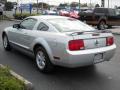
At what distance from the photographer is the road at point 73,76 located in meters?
6.07

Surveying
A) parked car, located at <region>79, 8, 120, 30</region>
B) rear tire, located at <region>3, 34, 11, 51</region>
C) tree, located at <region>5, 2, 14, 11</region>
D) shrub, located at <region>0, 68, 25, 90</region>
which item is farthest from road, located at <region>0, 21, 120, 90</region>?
tree, located at <region>5, 2, 14, 11</region>

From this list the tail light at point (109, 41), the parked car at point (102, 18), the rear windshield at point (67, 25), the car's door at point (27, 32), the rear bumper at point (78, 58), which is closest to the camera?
the rear bumper at point (78, 58)

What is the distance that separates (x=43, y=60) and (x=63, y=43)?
103cm

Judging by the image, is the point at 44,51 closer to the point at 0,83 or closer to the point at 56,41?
the point at 56,41

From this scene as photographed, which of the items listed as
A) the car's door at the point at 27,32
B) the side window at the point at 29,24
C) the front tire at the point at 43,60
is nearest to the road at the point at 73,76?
the front tire at the point at 43,60

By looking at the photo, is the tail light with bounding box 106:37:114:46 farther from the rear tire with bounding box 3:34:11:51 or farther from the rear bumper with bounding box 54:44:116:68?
the rear tire with bounding box 3:34:11:51

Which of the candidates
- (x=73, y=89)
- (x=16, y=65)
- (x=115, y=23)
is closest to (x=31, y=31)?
(x=16, y=65)

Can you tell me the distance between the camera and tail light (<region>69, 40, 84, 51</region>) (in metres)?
6.37

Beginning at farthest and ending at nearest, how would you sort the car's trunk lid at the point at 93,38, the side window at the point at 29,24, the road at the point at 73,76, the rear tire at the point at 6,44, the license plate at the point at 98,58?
the rear tire at the point at 6,44 < the side window at the point at 29,24 < the license plate at the point at 98,58 < the car's trunk lid at the point at 93,38 < the road at the point at 73,76

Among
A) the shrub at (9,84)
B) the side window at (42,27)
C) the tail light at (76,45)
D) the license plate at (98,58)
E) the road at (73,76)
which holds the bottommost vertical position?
the road at (73,76)

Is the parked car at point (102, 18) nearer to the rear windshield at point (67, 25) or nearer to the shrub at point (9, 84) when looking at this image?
the rear windshield at point (67, 25)

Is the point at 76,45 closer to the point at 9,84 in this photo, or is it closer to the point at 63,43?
the point at 63,43

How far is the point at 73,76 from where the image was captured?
690 centimetres

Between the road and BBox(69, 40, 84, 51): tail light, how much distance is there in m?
0.78
